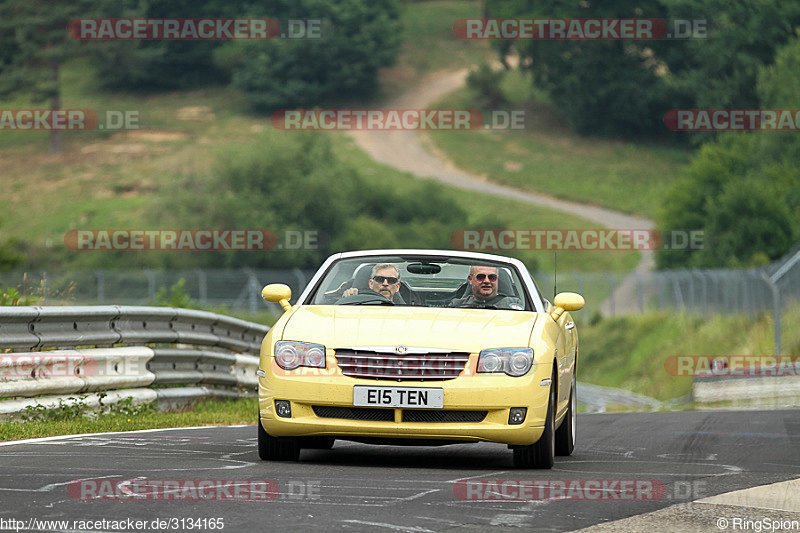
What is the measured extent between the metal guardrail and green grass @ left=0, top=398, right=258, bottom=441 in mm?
174

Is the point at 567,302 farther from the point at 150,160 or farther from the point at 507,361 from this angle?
the point at 150,160

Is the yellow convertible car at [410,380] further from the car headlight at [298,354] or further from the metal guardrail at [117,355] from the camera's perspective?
the metal guardrail at [117,355]

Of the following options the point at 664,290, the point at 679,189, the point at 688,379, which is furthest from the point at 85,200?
the point at 688,379

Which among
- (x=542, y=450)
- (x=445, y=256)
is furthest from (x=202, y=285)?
(x=542, y=450)

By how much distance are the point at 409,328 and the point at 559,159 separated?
92957 millimetres

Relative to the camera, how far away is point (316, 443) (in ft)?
31.8

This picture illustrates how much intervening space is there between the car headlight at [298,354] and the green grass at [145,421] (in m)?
2.72

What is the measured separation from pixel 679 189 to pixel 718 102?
30770 mm

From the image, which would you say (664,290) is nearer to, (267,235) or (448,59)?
(267,235)

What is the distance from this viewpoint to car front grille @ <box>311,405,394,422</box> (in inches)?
351

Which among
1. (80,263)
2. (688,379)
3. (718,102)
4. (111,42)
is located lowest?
(688,379)

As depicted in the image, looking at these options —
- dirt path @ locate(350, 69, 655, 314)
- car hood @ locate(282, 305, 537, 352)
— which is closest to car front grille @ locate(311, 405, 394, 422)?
car hood @ locate(282, 305, 537, 352)

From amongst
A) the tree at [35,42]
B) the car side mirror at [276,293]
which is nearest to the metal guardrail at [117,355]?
the car side mirror at [276,293]

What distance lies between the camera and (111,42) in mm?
107500
